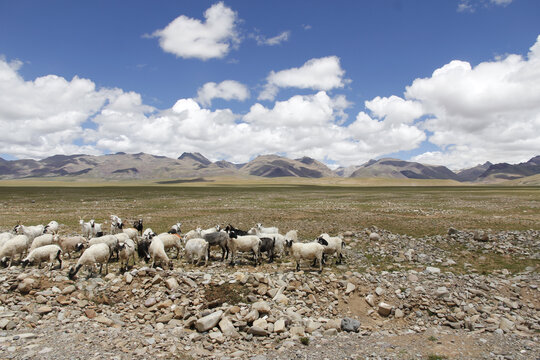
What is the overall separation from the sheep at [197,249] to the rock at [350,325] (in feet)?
28.2

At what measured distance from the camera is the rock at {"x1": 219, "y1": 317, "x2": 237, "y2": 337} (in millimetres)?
9594

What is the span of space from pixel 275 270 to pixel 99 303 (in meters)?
8.25

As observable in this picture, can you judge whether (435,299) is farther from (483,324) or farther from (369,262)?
(369,262)

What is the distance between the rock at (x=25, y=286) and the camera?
10922 mm

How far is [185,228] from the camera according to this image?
27547 mm

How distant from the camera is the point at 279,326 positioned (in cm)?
990

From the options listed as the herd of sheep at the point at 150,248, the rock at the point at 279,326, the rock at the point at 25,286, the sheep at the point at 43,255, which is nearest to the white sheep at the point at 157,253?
the herd of sheep at the point at 150,248

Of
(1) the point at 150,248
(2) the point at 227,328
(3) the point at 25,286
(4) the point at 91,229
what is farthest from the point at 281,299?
(4) the point at 91,229

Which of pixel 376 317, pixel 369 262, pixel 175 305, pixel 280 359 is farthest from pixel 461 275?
pixel 175 305

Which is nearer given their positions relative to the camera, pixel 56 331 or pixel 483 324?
pixel 56 331

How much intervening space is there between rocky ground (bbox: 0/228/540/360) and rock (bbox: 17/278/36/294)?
0.11 ft

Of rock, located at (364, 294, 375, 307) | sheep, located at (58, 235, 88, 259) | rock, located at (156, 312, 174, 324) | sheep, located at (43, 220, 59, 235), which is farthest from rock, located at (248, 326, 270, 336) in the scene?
sheep, located at (43, 220, 59, 235)

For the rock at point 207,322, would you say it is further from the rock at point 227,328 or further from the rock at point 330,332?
the rock at point 330,332

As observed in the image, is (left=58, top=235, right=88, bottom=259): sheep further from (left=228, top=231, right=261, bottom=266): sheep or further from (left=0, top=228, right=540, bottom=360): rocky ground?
(left=228, top=231, right=261, bottom=266): sheep
